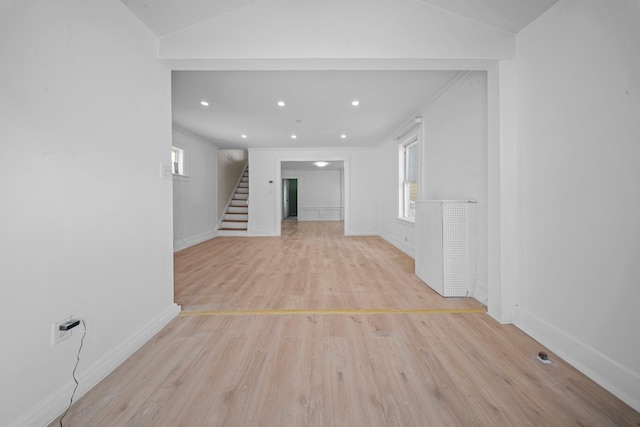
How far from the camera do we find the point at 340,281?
3.19 metres

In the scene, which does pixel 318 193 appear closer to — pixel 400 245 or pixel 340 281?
pixel 400 245

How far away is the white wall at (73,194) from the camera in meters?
1.09

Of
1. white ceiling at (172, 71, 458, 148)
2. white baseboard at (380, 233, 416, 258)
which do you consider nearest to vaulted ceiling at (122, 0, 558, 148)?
white ceiling at (172, 71, 458, 148)

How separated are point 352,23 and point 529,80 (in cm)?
141

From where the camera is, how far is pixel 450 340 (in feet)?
6.12

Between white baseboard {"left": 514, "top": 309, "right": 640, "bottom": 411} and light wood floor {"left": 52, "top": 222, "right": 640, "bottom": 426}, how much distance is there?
2.0 inches

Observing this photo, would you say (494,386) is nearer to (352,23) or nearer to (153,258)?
(153,258)

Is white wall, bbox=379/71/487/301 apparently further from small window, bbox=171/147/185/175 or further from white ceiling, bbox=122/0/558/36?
small window, bbox=171/147/185/175

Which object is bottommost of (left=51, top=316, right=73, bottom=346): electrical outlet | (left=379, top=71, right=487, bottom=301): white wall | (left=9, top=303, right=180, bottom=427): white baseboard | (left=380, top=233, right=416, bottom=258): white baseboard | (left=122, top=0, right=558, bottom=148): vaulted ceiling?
(left=9, top=303, right=180, bottom=427): white baseboard

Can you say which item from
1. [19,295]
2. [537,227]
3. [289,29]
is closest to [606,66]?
[537,227]

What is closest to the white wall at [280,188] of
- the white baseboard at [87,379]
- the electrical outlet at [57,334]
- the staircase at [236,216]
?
the staircase at [236,216]

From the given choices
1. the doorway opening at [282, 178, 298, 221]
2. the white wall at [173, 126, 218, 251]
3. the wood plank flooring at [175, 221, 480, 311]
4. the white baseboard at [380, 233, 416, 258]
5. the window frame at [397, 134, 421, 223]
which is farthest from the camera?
the doorway opening at [282, 178, 298, 221]

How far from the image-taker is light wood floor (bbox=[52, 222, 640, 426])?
123 centimetres

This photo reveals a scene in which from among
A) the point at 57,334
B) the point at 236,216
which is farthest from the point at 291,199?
the point at 57,334
